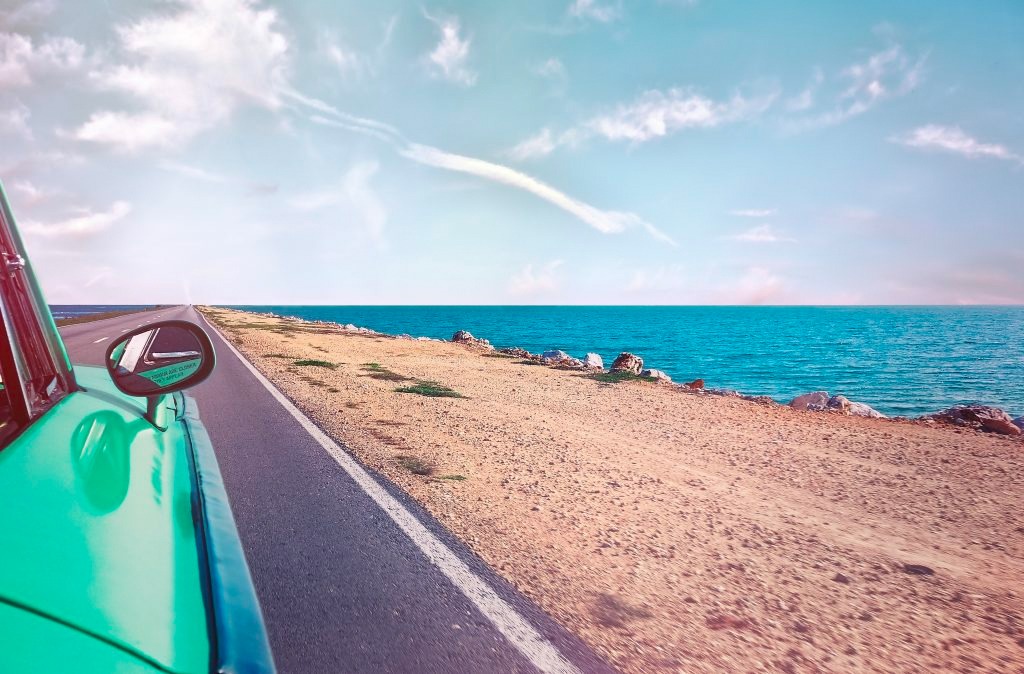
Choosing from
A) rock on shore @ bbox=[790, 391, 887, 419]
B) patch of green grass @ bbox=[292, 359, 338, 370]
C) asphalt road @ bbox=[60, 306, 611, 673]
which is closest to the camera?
asphalt road @ bbox=[60, 306, 611, 673]

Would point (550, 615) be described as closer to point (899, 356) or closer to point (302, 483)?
point (302, 483)

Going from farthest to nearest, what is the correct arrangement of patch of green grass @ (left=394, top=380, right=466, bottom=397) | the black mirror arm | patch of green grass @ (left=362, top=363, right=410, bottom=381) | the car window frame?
1. patch of green grass @ (left=362, top=363, right=410, bottom=381)
2. patch of green grass @ (left=394, top=380, right=466, bottom=397)
3. the black mirror arm
4. the car window frame

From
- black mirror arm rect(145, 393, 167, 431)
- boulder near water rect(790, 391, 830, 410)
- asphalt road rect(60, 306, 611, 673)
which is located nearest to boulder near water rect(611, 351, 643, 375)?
boulder near water rect(790, 391, 830, 410)

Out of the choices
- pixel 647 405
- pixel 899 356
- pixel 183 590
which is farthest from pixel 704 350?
pixel 183 590

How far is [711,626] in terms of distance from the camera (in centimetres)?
332

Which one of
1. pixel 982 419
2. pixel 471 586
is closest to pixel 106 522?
pixel 471 586

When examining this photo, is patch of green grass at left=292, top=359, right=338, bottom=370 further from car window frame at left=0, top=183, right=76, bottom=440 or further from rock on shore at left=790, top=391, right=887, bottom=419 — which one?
car window frame at left=0, top=183, right=76, bottom=440

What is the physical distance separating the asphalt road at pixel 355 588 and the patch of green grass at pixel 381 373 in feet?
27.9

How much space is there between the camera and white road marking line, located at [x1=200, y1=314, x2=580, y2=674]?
2.90 metres

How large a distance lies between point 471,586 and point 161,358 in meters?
2.21

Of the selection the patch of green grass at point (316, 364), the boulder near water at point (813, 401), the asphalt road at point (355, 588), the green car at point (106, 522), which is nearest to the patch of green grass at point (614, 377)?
the boulder near water at point (813, 401)

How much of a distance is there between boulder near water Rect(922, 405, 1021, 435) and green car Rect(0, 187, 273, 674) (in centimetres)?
1155

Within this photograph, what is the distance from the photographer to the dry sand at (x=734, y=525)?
3.23 metres

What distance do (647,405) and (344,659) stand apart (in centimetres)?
948
